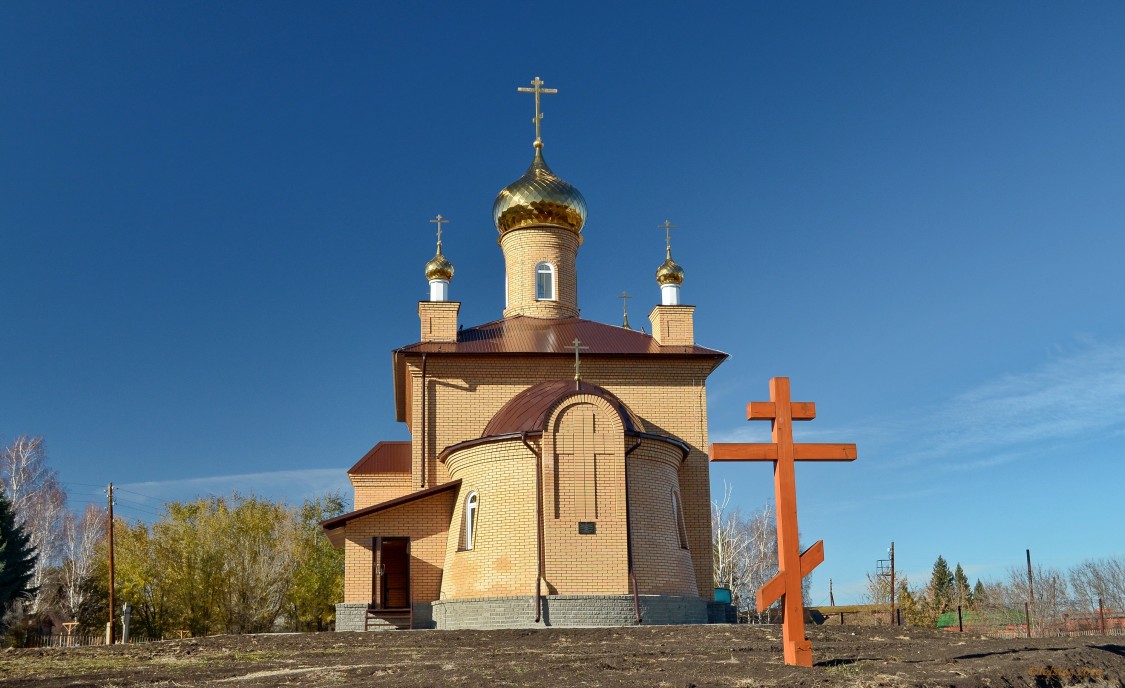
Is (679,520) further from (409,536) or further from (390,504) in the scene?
(390,504)

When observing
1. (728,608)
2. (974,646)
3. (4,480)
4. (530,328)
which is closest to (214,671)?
(974,646)

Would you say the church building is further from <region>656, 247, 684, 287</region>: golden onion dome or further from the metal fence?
the metal fence

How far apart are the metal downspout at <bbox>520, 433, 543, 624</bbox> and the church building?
3 cm

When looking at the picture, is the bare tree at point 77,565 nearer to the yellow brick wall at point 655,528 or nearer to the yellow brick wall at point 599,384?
the yellow brick wall at point 599,384

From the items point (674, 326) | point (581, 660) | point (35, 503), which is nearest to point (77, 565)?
point (35, 503)

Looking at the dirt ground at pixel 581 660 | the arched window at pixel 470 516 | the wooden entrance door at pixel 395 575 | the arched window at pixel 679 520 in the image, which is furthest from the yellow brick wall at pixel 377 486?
the dirt ground at pixel 581 660

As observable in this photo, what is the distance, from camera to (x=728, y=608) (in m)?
18.9

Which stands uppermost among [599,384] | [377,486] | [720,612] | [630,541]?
[599,384]

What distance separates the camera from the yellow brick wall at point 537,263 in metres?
23.2

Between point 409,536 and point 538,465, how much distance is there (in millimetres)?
3846

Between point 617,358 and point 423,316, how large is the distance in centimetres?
421

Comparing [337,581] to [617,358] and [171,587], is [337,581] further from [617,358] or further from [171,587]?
[617,358]

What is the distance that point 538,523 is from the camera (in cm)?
1642

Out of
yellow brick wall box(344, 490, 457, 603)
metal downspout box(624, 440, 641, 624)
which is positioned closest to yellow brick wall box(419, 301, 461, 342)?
yellow brick wall box(344, 490, 457, 603)
